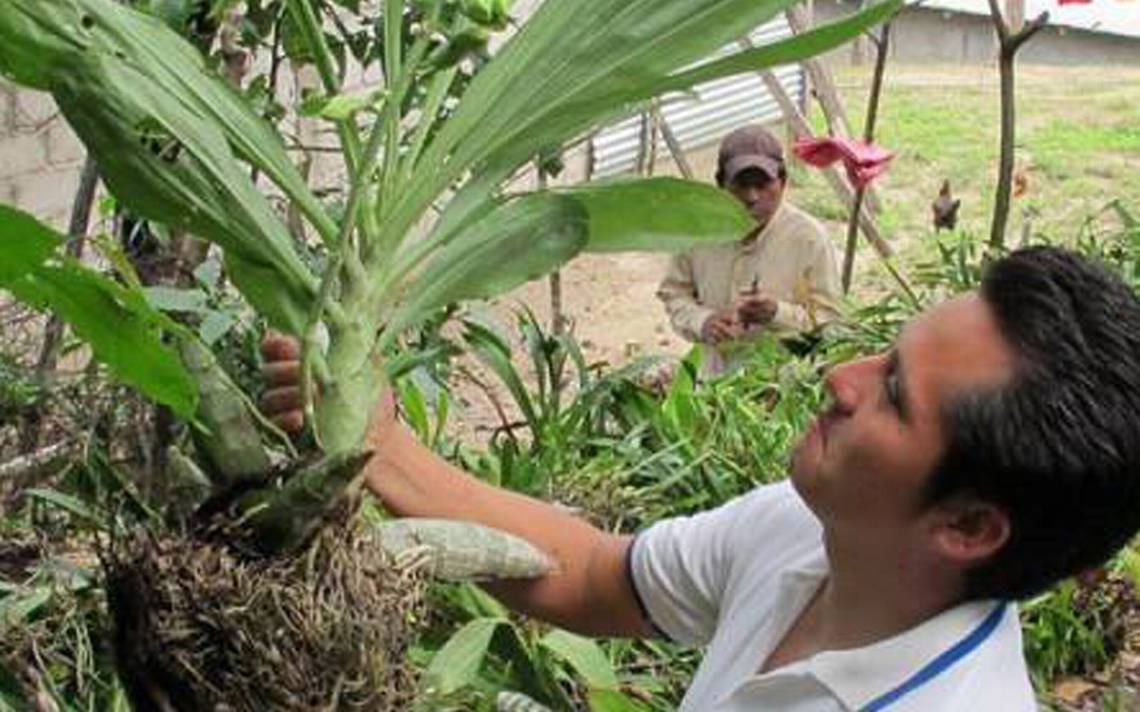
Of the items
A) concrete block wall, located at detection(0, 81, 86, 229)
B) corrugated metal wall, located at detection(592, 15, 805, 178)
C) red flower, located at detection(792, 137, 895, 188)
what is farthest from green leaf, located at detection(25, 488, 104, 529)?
corrugated metal wall, located at detection(592, 15, 805, 178)

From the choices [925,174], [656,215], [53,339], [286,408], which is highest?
[656,215]

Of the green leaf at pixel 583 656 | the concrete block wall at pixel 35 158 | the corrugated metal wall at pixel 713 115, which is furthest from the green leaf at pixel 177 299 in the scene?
the corrugated metal wall at pixel 713 115

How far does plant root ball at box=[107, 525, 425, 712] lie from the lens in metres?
1.43

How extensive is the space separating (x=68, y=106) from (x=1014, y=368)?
30.7 inches

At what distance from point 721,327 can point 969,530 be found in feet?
9.90

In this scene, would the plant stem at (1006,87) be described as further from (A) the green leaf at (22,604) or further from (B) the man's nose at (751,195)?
(A) the green leaf at (22,604)

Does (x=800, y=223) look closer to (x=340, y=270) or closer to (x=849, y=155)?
(x=849, y=155)

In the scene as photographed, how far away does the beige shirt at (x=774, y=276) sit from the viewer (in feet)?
15.0

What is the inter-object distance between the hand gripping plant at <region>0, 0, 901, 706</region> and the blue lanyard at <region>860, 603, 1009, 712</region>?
0.45 m

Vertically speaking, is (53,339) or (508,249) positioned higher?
(508,249)

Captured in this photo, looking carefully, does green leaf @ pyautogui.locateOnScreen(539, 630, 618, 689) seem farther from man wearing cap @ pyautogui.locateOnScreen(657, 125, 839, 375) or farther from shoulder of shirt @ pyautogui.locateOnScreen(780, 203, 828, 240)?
shoulder of shirt @ pyautogui.locateOnScreen(780, 203, 828, 240)

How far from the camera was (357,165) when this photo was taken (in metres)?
1.60

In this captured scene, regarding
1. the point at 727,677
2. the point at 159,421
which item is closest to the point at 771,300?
the point at 159,421

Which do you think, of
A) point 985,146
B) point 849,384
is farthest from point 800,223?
point 985,146
